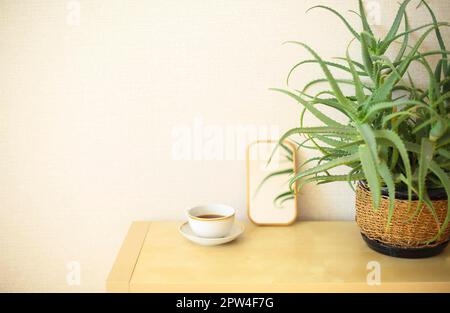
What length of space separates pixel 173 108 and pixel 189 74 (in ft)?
0.33

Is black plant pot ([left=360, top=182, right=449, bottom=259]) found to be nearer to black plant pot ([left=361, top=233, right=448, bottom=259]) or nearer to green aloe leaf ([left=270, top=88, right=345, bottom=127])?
black plant pot ([left=361, top=233, right=448, bottom=259])

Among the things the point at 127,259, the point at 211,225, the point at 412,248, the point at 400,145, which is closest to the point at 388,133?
the point at 400,145

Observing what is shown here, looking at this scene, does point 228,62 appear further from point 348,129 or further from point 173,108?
point 348,129

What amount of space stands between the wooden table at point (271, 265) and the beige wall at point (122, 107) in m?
0.15

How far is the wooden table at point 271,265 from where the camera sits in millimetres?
1127

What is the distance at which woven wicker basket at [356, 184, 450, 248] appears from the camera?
3.89ft

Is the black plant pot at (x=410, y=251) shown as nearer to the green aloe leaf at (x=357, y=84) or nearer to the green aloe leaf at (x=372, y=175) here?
the green aloe leaf at (x=372, y=175)

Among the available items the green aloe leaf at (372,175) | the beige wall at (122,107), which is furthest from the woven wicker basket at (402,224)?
the beige wall at (122,107)

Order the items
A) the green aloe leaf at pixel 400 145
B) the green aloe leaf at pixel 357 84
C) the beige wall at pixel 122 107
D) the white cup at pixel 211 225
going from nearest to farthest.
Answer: the green aloe leaf at pixel 400 145, the green aloe leaf at pixel 357 84, the white cup at pixel 211 225, the beige wall at pixel 122 107

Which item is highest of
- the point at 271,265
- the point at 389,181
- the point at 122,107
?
the point at 122,107

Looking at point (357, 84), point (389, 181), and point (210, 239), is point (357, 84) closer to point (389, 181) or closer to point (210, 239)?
point (389, 181)

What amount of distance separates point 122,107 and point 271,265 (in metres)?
0.58

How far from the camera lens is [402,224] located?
3.92ft
